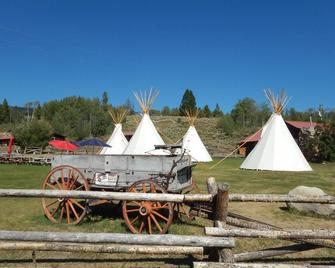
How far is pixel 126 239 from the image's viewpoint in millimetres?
4316

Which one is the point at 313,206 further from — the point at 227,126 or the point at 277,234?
the point at 227,126

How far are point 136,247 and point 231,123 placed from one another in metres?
64.1

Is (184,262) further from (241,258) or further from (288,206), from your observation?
(288,206)

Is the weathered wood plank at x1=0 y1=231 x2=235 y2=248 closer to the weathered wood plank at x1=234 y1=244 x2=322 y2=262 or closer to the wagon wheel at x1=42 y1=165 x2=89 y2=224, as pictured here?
the weathered wood plank at x1=234 y1=244 x2=322 y2=262

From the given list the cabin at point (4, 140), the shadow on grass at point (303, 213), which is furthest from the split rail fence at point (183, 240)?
the cabin at point (4, 140)

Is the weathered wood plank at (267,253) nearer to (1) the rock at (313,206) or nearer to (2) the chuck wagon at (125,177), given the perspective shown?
(2) the chuck wagon at (125,177)

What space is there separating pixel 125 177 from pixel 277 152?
13.4 m

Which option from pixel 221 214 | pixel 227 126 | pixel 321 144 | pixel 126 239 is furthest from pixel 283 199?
pixel 227 126

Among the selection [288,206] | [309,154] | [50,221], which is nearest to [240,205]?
[288,206]

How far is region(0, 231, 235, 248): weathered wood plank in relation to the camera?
13.6 feet

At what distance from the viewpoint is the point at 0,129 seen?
7500cm

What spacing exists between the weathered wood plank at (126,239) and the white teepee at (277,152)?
15.2 m

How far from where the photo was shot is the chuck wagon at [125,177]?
688 cm

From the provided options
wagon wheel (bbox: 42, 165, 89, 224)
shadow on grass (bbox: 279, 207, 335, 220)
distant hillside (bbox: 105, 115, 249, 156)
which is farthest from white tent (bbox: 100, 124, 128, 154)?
distant hillside (bbox: 105, 115, 249, 156)
